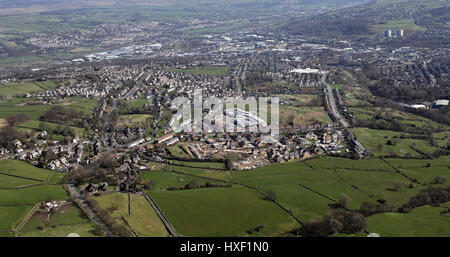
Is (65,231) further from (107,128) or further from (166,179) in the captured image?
(107,128)

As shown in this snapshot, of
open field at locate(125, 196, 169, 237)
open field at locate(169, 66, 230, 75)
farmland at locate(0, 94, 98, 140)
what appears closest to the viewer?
open field at locate(125, 196, 169, 237)

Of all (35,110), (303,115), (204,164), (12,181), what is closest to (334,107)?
(303,115)

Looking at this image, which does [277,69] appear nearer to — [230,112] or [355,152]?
[230,112]

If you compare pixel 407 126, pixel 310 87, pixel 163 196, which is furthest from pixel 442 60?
pixel 163 196

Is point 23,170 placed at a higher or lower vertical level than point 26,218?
higher

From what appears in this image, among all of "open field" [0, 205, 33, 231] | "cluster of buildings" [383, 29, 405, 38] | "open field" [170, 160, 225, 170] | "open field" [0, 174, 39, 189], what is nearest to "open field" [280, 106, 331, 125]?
"open field" [170, 160, 225, 170]

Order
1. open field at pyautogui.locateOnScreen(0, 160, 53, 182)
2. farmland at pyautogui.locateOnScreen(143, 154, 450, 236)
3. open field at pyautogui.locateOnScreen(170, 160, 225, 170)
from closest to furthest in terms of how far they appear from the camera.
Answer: farmland at pyautogui.locateOnScreen(143, 154, 450, 236) → open field at pyautogui.locateOnScreen(0, 160, 53, 182) → open field at pyautogui.locateOnScreen(170, 160, 225, 170)

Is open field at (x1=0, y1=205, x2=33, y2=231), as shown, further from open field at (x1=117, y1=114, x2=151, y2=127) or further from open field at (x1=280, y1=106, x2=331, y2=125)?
open field at (x1=280, y1=106, x2=331, y2=125)
